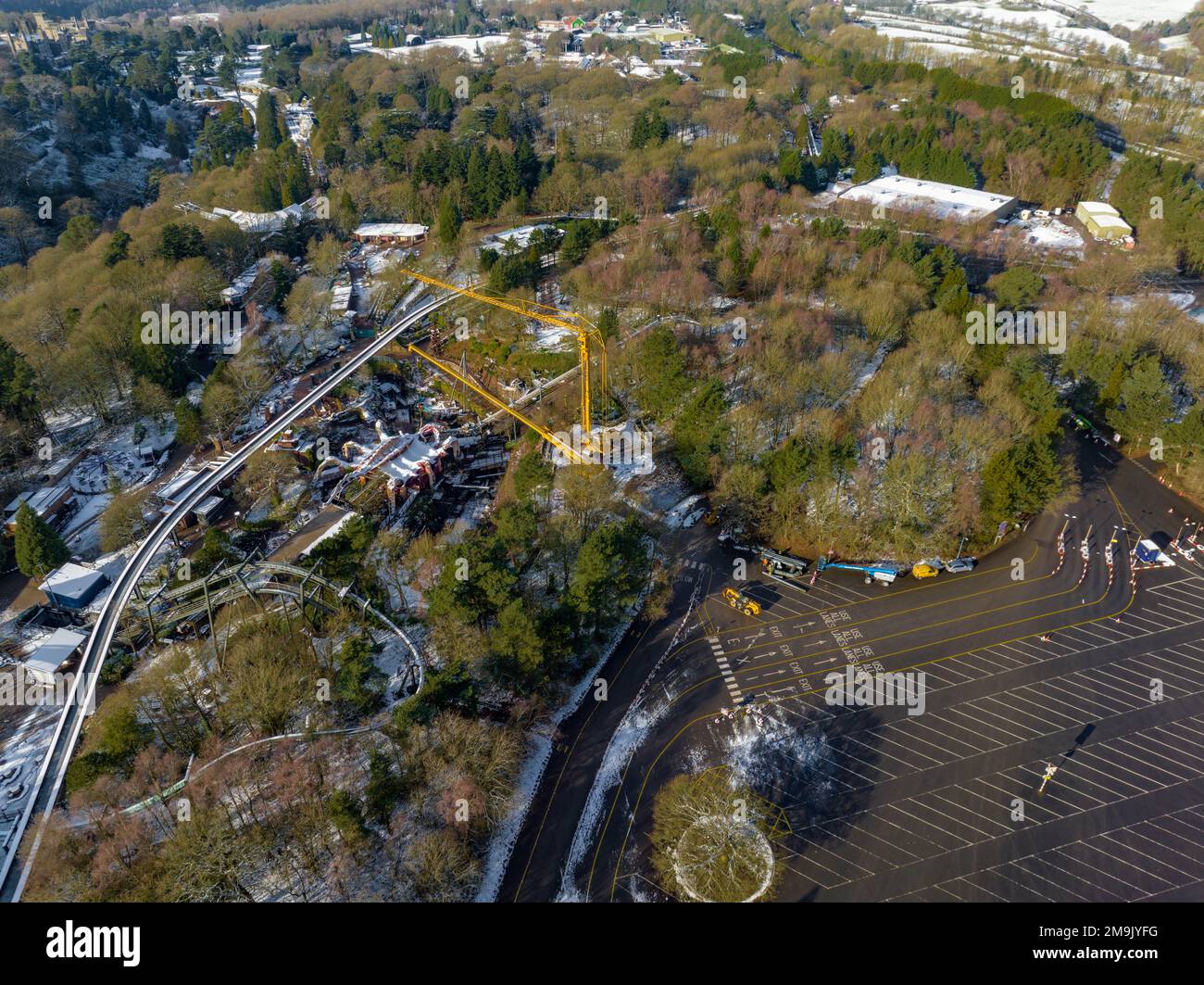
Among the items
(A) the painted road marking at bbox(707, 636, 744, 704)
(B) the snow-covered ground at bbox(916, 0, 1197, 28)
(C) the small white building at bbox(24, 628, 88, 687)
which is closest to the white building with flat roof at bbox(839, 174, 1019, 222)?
(A) the painted road marking at bbox(707, 636, 744, 704)

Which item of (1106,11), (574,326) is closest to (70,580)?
(574,326)

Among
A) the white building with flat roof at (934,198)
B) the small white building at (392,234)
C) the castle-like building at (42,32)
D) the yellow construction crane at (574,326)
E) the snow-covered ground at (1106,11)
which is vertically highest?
the snow-covered ground at (1106,11)

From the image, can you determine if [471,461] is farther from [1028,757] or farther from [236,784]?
[1028,757]

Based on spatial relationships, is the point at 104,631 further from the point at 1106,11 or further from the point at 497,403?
the point at 1106,11

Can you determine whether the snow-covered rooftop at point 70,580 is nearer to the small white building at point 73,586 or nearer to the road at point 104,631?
the small white building at point 73,586

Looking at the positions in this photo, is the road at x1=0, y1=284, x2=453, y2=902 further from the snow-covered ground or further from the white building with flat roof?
the snow-covered ground

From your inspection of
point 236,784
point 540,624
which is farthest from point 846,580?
point 236,784

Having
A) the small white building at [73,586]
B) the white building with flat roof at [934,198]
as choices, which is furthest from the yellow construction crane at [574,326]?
the white building with flat roof at [934,198]
